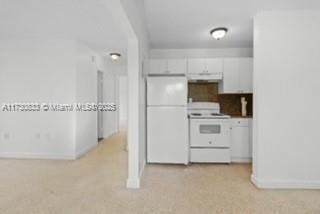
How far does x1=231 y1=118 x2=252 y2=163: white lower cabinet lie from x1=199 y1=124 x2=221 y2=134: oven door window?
32 cm

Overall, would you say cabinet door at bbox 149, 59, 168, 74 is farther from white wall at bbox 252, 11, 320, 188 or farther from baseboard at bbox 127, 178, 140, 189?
baseboard at bbox 127, 178, 140, 189

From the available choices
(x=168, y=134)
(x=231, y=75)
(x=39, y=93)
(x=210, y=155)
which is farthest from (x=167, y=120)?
(x=39, y=93)

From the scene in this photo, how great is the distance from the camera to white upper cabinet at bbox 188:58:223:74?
4.09m

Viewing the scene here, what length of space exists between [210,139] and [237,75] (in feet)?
4.75

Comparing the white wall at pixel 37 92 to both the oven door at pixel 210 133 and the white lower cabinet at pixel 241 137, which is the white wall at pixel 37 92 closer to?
the oven door at pixel 210 133

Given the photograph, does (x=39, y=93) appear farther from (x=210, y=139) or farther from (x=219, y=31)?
(x=219, y=31)

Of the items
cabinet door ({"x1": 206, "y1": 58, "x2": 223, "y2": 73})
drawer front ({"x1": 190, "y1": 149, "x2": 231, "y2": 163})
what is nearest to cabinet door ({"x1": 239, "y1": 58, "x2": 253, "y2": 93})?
cabinet door ({"x1": 206, "y1": 58, "x2": 223, "y2": 73})

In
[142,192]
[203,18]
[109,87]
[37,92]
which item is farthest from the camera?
[109,87]

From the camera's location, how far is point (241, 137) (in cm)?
378

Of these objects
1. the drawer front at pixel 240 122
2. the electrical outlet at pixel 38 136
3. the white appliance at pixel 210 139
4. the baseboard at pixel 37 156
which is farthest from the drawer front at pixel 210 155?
the electrical outlet at pixel 38 136

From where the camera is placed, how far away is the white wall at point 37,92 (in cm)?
392

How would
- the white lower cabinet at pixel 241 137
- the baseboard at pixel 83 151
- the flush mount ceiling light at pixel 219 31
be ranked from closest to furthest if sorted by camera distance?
the flush mount ceiling light at pixel 219 31 < the white lower cabinet at pixel 241 137 < the baseboard at pixel 83 151

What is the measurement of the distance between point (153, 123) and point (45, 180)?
187 cm

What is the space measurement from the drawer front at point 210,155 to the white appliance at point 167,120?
0.59 feet
